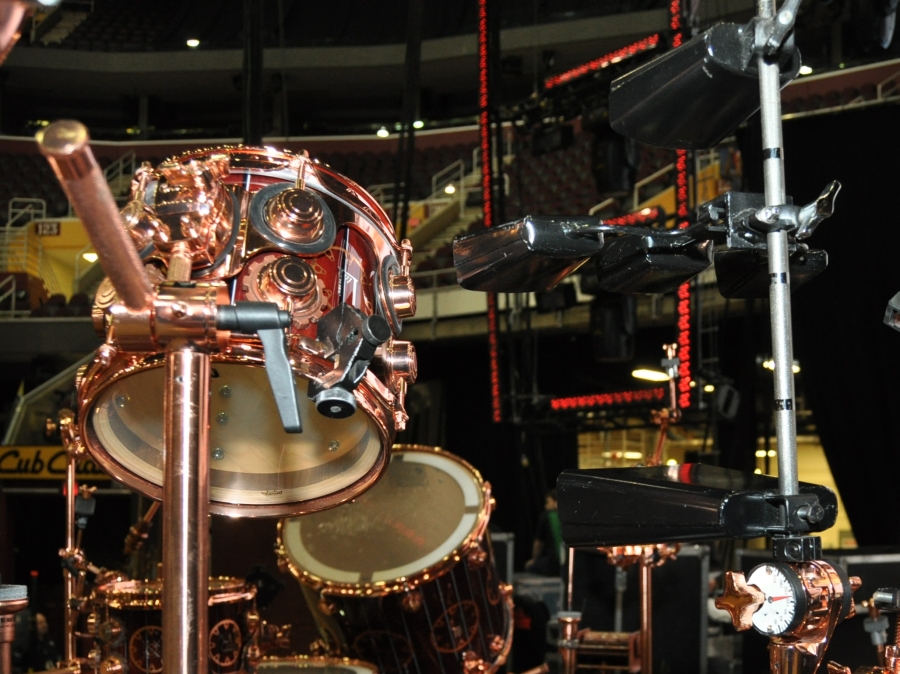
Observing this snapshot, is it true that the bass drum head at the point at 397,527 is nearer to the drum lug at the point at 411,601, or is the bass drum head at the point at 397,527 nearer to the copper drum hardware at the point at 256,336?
the drum lug at the point at 411,601

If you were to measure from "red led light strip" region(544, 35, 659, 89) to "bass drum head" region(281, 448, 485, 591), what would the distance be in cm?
299

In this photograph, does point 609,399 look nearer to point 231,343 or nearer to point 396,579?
point 396,579

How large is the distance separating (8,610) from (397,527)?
1.47m

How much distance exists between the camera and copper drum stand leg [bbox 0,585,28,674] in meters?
1.58

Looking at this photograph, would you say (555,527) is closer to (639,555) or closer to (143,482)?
(639,555)

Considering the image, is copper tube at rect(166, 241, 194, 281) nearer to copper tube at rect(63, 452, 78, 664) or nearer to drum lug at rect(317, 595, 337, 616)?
copper tube at rect(63, 452, 78, 664)

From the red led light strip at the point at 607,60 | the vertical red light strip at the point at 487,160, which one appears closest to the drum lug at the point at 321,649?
the vertical red light strip at the point at 487,160

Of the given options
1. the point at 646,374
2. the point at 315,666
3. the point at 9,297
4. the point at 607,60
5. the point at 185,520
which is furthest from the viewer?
the point at 9,297

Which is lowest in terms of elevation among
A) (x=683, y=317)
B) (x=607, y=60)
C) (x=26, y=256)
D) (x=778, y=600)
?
(x=778, y=600)

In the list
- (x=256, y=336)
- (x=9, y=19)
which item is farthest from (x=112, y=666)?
(x=9, y=19)

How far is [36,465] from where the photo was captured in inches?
316

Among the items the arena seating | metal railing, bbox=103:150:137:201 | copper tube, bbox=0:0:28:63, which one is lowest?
copper tube, bbox=0:0:28:63

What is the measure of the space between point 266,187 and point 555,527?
5613 mm

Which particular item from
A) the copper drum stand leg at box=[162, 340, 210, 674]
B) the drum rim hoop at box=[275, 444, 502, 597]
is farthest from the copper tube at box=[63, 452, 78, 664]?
Result: the copper drum stand leg at box=[162, 340, 210, 674]
